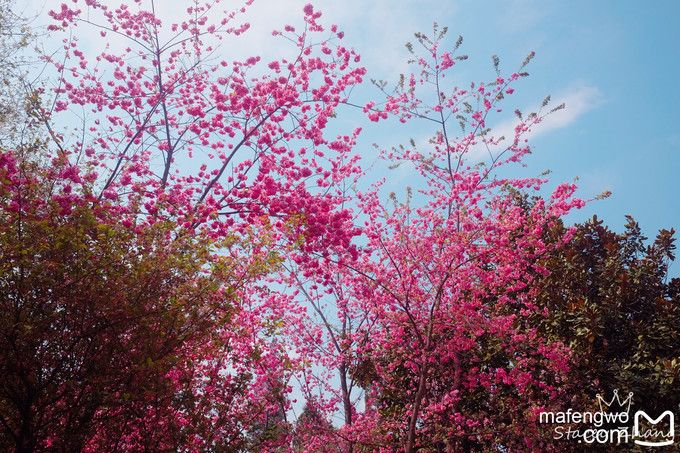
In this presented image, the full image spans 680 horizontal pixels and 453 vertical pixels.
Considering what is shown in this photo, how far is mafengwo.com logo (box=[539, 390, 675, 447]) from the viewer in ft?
30.8

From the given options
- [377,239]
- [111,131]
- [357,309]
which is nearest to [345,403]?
[357,309]

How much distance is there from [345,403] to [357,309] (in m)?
2.25

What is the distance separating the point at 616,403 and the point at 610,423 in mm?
406

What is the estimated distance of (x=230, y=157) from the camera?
8328mm

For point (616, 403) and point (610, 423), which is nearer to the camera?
point (610, 423)

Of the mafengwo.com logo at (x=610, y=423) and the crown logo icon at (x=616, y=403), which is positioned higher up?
the crown logo icon at (x=616, y=403)

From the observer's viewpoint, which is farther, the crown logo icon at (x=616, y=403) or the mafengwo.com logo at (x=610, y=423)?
the crown logo icon at (x=616, y=403)

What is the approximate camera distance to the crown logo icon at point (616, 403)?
32.5ft

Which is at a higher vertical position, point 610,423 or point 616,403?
point 616,403

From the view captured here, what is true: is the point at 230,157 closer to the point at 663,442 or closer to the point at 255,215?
the point at 255,215

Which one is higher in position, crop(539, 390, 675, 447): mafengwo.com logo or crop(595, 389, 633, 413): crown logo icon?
crop(595, 389, 633, 413): crown logo icon

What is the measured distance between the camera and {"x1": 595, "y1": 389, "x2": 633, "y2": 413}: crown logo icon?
9.91 m

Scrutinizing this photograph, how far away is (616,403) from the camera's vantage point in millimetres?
10109

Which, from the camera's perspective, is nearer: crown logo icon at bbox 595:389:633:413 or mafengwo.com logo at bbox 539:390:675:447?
mafengwo.com logo at bbox 539:390:675:447
